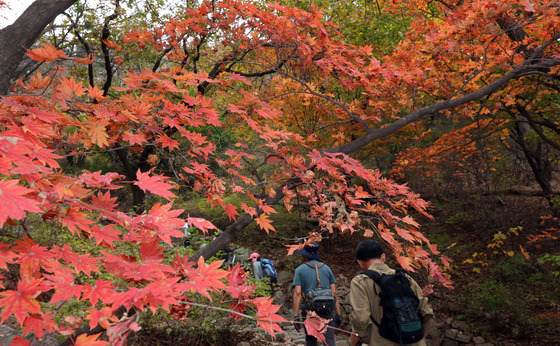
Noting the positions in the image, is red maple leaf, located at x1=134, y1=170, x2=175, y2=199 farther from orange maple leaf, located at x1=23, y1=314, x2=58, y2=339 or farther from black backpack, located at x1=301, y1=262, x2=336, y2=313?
black backpack, located at x1=301, y1=262, x2=336, y2=313

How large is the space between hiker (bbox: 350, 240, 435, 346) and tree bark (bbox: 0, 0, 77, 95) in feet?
10.8

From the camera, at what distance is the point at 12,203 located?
909mm

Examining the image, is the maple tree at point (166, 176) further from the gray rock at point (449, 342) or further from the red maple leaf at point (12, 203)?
the gray rock at point (449, 342)

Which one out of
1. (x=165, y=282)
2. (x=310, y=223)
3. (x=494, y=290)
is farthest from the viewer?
(x=310, y=223)

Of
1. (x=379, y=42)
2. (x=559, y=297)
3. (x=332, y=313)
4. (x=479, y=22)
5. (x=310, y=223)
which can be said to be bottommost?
(x=310, y=223)

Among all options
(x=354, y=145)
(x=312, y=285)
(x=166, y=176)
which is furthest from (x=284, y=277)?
(x=166, y=176)

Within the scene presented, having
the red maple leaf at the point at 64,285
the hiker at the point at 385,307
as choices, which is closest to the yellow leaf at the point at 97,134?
the red maple leaf at the point at 64,285

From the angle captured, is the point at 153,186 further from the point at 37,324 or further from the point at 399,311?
the point at 399,311

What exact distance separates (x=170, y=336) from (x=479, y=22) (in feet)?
16.7

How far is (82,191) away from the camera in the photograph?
146 centimetres

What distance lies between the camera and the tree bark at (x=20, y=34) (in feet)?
8.46

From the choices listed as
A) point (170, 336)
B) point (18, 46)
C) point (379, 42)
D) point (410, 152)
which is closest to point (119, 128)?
point (18, 46)

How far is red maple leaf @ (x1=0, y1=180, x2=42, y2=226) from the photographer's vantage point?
2.89 ft

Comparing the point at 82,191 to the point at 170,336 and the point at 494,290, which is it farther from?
the point at 494,290
